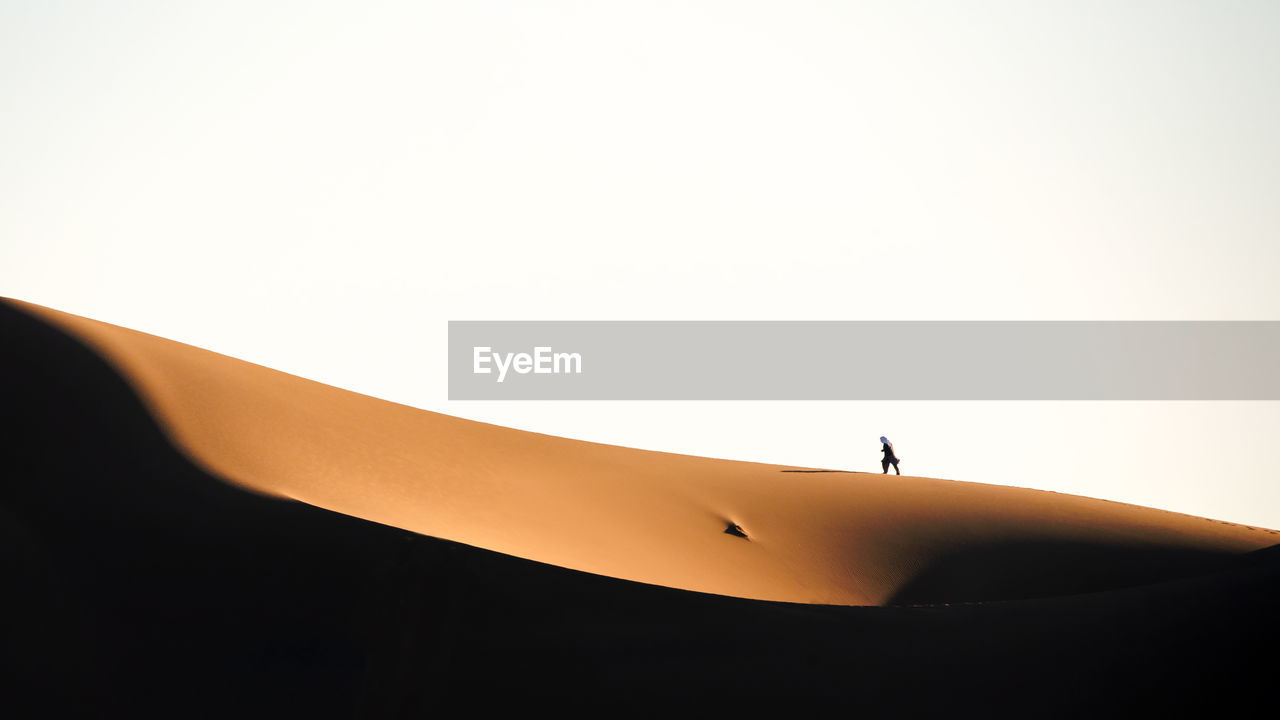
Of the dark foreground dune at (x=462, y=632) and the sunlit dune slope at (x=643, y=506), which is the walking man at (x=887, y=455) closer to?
the sunlit dune slope at (x=643, y=506)

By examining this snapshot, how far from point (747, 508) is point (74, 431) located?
11.6 meters

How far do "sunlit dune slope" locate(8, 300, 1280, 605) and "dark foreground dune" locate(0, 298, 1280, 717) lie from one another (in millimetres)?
1697

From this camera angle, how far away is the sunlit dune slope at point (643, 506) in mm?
14188

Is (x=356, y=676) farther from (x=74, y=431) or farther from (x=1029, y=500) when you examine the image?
(x=1029, y=500)

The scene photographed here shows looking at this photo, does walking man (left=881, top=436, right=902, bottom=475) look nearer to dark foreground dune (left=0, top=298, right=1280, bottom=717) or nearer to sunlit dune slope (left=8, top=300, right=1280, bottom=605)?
sunlit dune slope (left=8, top=300, right=1280, bottom=605)

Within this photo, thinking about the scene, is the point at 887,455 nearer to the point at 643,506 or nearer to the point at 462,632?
the point at 643,506

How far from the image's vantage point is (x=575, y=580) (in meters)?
9.12

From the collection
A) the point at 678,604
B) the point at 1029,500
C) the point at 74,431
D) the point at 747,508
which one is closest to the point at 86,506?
the point at 74,431

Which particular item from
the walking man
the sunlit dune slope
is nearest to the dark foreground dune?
the sunlit dune slope

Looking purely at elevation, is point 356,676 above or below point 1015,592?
below

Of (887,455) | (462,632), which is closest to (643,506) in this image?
(887,455)

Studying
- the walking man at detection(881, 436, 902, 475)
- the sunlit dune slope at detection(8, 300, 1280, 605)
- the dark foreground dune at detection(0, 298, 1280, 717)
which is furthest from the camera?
the walking man at detection(881, 436, 902, 475)

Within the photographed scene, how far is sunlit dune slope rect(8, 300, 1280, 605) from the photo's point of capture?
46.5 ft

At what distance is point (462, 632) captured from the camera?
841 cm
